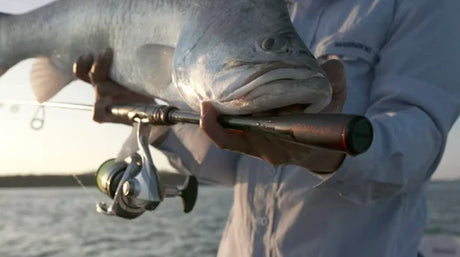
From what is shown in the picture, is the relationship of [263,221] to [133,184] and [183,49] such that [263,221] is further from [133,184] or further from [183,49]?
[183,49]

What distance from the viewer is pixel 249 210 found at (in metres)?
2.46

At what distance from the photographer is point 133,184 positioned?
1932mm

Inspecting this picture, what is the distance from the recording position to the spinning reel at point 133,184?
1.94 metres

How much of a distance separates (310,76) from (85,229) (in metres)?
21.3

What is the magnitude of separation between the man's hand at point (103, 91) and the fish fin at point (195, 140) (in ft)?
1.64

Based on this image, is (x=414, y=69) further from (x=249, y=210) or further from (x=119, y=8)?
(x=119, y=8)

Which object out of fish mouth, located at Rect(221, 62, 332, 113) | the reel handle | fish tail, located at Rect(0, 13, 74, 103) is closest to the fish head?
fish mouth, located at Rect(221, 62, 332, 113)

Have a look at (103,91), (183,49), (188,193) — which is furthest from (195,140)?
(183,49)

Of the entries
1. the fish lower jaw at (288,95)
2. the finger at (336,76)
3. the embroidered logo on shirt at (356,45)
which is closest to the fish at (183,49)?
the fish lower jaw at (288,95)

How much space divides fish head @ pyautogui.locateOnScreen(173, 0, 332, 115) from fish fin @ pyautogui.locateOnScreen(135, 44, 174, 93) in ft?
0.38

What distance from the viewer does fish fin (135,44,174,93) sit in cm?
193

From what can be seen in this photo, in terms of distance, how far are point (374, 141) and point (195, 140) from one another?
124 cm

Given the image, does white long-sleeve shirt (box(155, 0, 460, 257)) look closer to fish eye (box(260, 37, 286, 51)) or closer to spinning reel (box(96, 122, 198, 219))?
spinning reel (box(96, 122, 198, 219))

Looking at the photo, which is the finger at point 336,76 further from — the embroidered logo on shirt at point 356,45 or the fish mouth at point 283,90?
the embroidered logo on shirt at point 356,45
